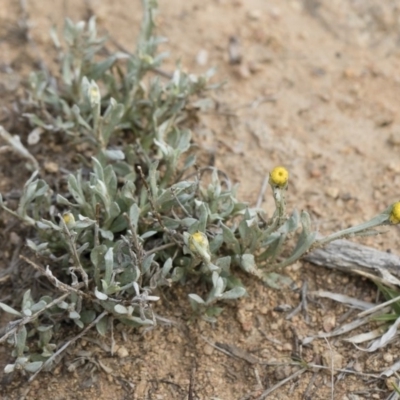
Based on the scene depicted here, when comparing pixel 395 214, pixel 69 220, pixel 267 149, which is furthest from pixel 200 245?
pixel 267 149

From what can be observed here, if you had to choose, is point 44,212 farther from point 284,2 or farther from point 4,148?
point 284,2

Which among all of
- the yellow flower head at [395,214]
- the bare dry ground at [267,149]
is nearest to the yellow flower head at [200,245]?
the bare dry ground at [267,149]

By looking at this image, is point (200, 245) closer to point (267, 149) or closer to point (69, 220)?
point (69, 220)

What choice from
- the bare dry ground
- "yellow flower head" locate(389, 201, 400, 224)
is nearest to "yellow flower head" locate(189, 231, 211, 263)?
the bare dry ground

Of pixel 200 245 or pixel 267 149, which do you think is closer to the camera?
pixel 200 245

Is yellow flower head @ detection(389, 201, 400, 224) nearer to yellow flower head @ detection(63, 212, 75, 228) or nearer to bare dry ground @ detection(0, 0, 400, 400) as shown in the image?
bare dry ground @ detection(0, 0, 400, 400)

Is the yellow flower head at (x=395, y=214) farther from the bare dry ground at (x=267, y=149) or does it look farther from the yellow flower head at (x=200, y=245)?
the yellow flower head at (x=200, y=245)

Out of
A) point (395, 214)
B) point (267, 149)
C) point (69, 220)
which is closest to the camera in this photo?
point (395, 214)
